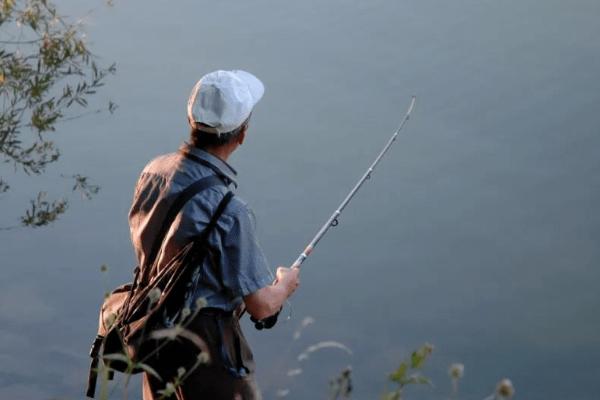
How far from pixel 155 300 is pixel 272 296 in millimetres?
556

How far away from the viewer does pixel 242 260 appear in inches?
207

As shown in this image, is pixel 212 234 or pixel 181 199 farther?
pixel 181 199

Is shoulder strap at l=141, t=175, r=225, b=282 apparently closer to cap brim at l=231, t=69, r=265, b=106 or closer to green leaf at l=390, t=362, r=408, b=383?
cap brim at l=231, t=69, r=265, b=106

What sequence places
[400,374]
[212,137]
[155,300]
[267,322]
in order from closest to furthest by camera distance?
[400,374], [155,300], [212,137], [267,322]

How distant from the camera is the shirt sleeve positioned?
207 inches

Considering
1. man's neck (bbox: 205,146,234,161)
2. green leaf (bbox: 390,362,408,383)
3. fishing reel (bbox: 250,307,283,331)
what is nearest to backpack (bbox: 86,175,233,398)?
man's neck (bbox: 205,146,234,161)

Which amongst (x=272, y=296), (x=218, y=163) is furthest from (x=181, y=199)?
(x=272, y=296)

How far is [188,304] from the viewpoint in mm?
5309

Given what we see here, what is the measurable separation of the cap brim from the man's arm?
2.62 ft

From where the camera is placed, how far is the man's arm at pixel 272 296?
5328mm

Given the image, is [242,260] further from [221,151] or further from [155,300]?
[221,151]

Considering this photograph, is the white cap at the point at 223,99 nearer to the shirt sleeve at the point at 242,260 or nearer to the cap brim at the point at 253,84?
the cap brim at the point at 253,84

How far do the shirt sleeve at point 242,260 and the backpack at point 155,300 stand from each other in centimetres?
9

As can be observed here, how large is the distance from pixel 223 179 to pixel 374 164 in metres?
2.96
